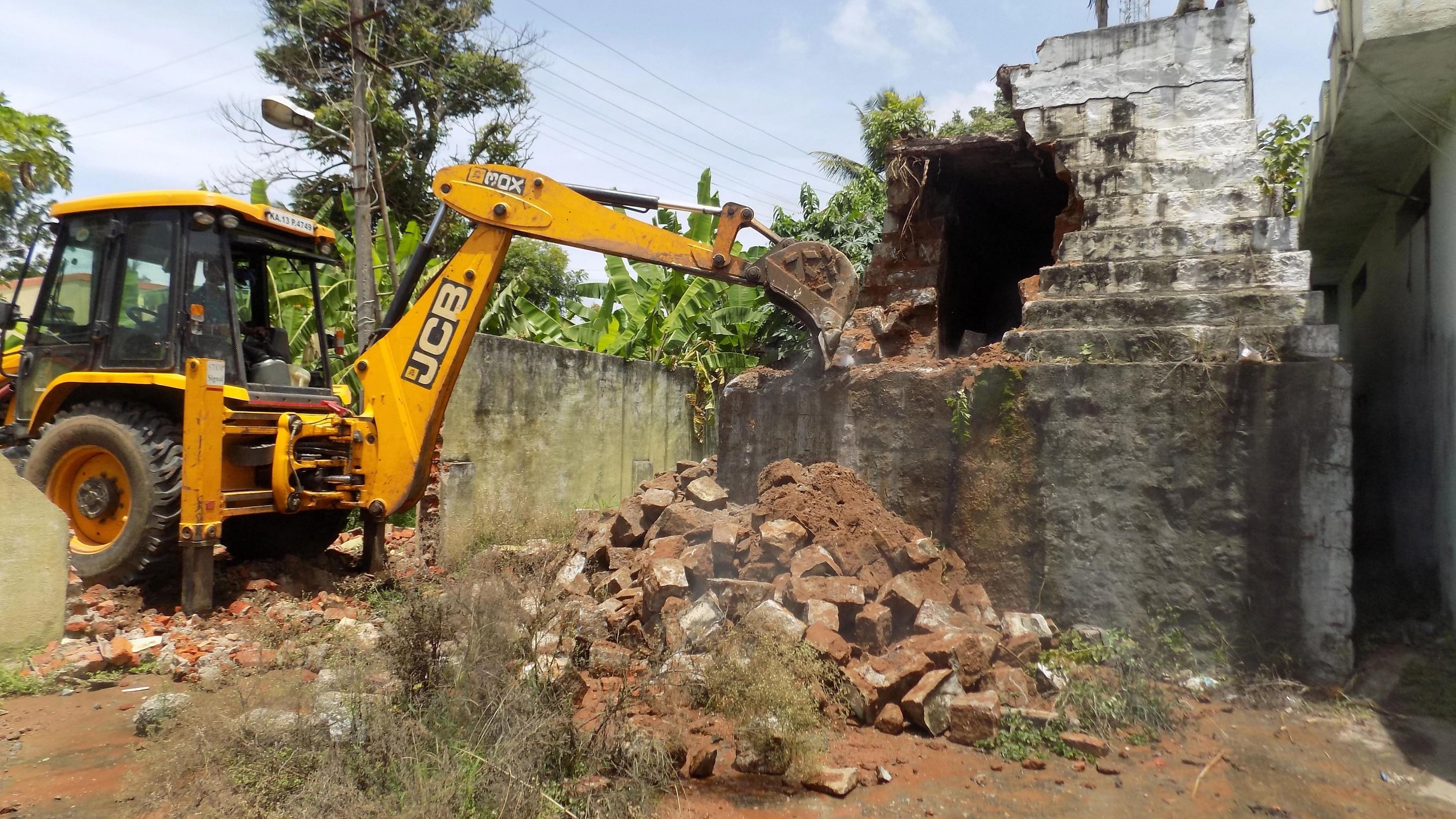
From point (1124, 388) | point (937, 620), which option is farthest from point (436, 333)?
point (1124, 388)

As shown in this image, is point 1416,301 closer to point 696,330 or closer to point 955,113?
point 696,330

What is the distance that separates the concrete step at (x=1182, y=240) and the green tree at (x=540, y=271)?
36.2 ft

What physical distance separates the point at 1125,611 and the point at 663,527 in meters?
3.17

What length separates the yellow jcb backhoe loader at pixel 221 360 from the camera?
235 inches

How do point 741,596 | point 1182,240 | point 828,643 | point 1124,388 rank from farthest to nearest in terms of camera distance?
point 1182,240 → point 1124,388 → point 741,596 → point 828,643

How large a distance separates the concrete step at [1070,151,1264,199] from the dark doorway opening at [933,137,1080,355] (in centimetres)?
19

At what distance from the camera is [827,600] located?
17.3 ft

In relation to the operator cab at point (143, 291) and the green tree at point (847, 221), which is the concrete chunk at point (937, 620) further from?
the green tree at point (847, 221)

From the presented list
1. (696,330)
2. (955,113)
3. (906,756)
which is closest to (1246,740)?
(906,756)

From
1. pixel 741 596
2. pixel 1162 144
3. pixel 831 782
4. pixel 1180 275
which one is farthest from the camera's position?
pixel 1162 144

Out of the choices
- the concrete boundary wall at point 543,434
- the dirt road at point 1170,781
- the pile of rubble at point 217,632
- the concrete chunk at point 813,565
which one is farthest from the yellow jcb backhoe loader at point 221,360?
the dirt road at point 1170,781

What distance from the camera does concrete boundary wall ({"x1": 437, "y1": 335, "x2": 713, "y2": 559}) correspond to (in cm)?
873

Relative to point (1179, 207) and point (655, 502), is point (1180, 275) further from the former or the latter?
point (655, 502)

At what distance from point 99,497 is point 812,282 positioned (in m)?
5.13
